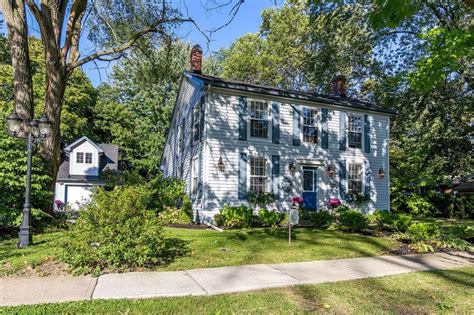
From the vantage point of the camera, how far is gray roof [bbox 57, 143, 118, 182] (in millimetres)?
23219

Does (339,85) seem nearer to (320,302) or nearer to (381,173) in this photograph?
(381,173)

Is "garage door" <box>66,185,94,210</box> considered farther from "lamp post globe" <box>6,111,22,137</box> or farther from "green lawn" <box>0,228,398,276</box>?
"lamp post globe" <box>6,111,22,137</box>

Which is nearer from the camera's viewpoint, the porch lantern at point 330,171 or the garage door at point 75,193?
the porch lantern at point 330,171

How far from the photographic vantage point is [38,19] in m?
9.45

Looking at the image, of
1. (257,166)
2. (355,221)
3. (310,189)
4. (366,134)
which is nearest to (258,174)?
(257,166)

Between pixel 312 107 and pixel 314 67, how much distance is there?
6933 mm

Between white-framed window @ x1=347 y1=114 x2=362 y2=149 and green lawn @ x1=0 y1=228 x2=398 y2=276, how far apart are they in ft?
21.9

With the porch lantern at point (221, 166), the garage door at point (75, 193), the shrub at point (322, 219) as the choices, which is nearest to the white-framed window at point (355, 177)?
the shrub at point (322, 219)

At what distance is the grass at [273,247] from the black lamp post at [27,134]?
3057mm

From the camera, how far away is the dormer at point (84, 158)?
23.4 m

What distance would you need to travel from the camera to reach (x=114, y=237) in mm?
5594

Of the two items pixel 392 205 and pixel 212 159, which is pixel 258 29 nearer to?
pixel 392 205

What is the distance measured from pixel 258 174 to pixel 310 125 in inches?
Answer: 132

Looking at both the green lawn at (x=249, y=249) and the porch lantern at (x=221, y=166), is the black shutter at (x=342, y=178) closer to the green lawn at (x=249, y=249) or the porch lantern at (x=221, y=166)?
the green lawn at (x=249, y=249)
